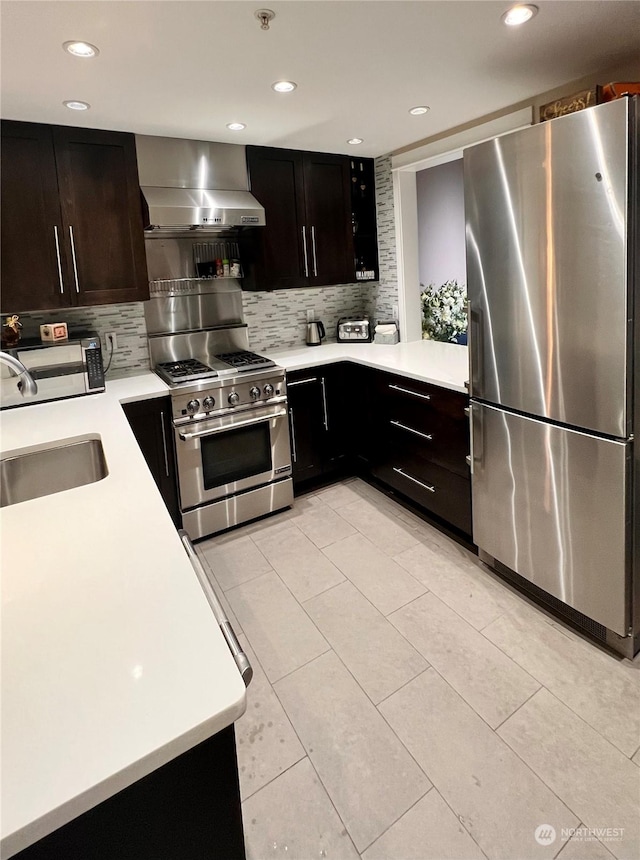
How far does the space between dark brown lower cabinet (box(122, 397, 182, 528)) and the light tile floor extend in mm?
604

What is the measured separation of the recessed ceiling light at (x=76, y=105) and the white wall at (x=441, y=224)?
8.40ft

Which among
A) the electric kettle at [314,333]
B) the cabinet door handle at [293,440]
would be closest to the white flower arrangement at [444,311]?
the electric kettle at [314,333]

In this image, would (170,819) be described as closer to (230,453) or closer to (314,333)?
(230,453)

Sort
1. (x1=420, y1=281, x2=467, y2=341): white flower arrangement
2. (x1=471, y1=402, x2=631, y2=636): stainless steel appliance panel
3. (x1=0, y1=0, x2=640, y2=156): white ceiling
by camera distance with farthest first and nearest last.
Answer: (x1=420, y1=281, x2=467, y2=341): white flower arrangement
(x1=471, y1=402, x2=631, y2=636): stainless steel appliance panel
(x1=0, y1=0, x2=640, y2=156): white ceiling

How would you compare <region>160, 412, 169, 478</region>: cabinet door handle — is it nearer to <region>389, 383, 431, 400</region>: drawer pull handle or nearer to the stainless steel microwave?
the stainless steel microwave

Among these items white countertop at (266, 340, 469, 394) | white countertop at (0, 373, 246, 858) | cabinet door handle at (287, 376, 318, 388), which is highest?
white countertop at (266, 340, 469, 394)

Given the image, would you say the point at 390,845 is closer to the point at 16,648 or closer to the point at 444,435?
the point at 16,648

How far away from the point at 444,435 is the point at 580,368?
0.96 meters

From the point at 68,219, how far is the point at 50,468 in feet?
4.80

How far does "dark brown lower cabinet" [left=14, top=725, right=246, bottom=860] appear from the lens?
68 cm

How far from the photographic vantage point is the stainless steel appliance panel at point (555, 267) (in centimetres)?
168

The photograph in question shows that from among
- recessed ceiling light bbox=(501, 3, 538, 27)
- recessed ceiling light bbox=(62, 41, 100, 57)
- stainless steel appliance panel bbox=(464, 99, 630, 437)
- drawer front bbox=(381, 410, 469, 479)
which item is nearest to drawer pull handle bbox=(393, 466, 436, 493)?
drawer front bbox=(381, 410, 469, 479)

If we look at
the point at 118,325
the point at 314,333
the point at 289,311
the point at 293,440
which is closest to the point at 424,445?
the point at 293,440

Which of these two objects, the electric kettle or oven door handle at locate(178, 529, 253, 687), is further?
the electric kettle
